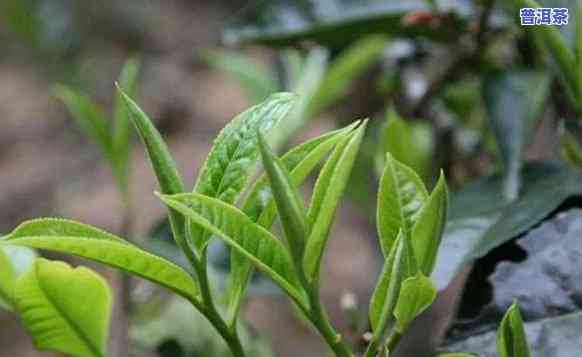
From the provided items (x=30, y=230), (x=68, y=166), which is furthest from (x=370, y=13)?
(x=68, y=166)

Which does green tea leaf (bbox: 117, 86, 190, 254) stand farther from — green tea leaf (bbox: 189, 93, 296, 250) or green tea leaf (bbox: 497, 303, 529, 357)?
green tea leaf (bbox: 497, 303, 529, 357)

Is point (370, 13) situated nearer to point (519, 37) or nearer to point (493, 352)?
point (519, 37)

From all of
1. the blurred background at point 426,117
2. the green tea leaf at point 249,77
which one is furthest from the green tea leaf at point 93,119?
the green tea leaf at point 249,77

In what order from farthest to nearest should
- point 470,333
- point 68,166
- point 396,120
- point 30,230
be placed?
point 68,166 → point 396,120 → point 470,333 → point 30,230

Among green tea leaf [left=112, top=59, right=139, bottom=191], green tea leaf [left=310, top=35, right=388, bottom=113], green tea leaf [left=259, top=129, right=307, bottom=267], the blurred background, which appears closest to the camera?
green tea leaf [left=259, top=129, right=307, bottom=267]

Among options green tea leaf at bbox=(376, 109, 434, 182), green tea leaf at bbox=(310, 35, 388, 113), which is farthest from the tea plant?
green tea leaf at bbox=(310, 35, 388, 113)

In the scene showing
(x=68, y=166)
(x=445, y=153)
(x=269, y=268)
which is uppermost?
(x=269, y=268)
